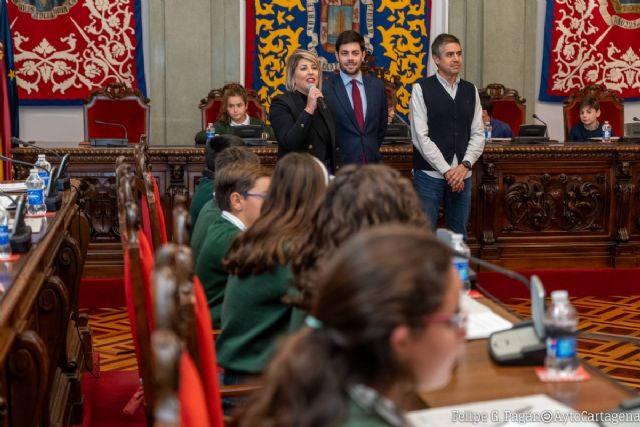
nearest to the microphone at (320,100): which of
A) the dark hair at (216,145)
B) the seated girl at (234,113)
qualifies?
the dark hair at (216,145)

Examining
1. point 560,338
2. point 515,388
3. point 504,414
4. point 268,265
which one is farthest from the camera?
point 268,265

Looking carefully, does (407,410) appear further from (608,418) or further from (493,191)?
(493,191)

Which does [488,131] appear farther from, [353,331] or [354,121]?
[353,331]

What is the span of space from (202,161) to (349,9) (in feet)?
9.23

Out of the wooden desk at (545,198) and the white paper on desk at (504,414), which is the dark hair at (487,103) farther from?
the white paper on desk at (504,414)

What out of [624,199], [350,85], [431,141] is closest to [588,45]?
[624,199]

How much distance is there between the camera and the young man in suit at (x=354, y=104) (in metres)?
5.09

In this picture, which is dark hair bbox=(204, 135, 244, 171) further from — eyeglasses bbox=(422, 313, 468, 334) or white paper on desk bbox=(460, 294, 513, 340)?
eyeglasses bbox=(422, 313, 468, 334)

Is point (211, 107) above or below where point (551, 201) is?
above

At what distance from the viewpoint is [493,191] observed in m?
5.89

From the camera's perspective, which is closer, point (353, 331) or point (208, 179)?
point (353, 331)

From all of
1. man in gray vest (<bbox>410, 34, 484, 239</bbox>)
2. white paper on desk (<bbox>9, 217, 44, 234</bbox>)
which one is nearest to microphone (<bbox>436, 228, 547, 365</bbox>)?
white paper on desk (<bbox>9, 217, 44, 234</bbox>)

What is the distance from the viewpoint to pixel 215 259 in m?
2.96

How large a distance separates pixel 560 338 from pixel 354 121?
3.18 meters
